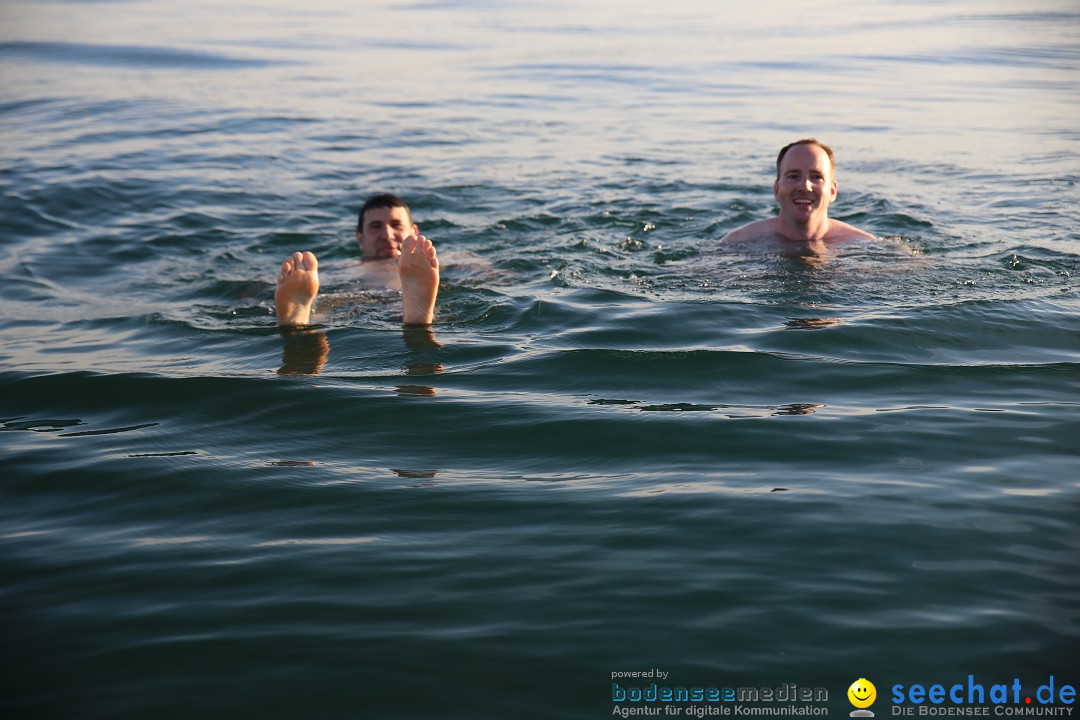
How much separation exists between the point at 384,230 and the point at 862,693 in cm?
620

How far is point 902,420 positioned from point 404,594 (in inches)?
95.0

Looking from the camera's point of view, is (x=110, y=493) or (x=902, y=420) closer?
(x=110, y=493)

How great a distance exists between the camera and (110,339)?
21.5 ft

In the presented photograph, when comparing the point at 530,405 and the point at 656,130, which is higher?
the point at 656,130

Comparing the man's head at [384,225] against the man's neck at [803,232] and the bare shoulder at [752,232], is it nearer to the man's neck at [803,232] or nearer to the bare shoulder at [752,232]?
the bare shoulder at [752,232]

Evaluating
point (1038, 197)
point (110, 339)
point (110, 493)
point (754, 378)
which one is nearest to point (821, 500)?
point (754, 378)

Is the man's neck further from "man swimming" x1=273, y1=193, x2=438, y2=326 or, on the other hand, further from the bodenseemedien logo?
the bodenseemedien logo

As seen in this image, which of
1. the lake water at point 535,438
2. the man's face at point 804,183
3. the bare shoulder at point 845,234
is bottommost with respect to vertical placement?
the lake water at point 535,438

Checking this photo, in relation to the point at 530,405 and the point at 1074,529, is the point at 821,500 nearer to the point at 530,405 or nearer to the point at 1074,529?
the point at 1074,529

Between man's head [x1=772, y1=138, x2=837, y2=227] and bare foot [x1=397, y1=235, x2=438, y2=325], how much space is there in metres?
3.12

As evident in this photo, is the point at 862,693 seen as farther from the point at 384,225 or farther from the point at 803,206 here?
the point at 384,225

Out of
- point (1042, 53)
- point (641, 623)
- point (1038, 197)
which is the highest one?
point (1042, 53)

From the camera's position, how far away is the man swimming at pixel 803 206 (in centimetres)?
809

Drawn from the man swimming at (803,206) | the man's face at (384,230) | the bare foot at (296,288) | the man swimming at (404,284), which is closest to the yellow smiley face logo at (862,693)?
the man swimming at (404,284)
